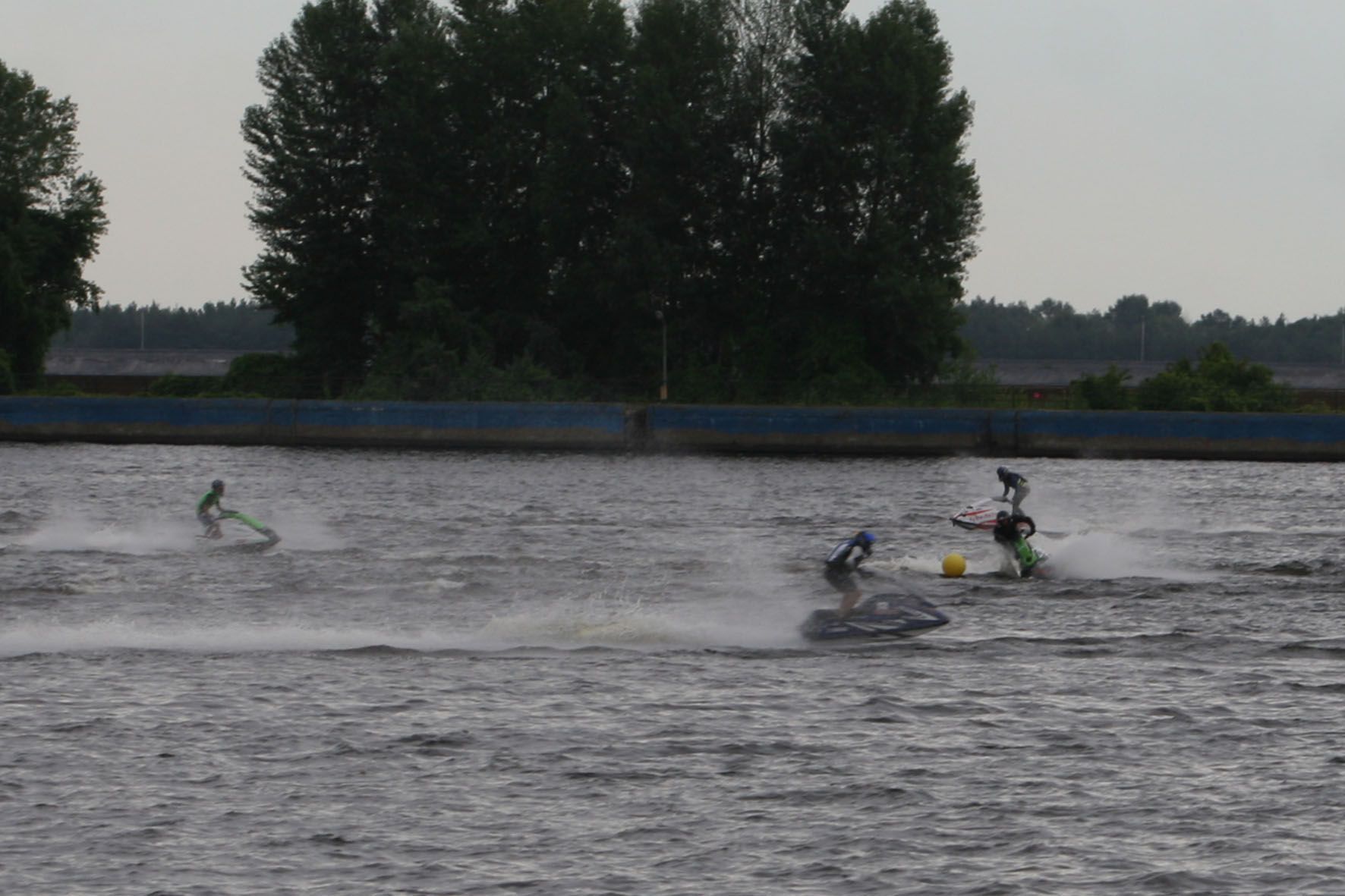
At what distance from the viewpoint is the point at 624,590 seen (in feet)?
100

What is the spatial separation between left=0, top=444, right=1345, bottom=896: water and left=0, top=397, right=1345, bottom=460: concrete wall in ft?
98.6

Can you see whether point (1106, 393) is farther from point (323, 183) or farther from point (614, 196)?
point (323, 183)

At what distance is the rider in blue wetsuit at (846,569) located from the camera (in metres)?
25.2

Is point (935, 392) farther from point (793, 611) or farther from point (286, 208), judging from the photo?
point (793, 611)

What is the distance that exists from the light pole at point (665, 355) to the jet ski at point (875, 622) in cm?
5478

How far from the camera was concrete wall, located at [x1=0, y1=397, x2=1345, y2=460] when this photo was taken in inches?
2741

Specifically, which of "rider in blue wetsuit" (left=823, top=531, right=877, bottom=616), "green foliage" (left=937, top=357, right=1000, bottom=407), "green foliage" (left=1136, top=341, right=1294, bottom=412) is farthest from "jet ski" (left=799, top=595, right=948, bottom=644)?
"green foliage" (left=937, top=357, right=1000, bottom=407)

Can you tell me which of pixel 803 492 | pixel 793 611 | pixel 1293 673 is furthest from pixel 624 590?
pixel 803 492

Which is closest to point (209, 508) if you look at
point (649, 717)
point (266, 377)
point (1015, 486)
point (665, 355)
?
point (1015, 486)

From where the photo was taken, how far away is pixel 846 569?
25.4 meters

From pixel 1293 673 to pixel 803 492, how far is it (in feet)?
98.3

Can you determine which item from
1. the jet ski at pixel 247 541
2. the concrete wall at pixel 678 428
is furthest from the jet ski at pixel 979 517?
the concrete wall at pixel 678 428

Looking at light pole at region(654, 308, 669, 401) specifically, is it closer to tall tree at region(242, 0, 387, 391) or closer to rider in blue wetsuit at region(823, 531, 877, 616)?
tall tree at region(242, 0, 387, 391)

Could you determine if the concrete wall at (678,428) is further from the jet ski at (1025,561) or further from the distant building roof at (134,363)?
the distant building roof at (134,363)
